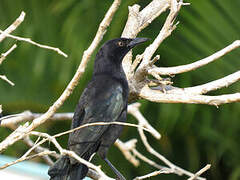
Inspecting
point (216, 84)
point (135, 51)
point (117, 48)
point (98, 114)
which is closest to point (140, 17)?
point (117, 48)

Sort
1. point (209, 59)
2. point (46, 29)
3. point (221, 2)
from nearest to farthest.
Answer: point (209, 59) → point (221, 2) → point (46, 29)

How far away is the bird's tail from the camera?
2.85 m

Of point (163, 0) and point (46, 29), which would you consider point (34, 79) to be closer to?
point (46, 29)

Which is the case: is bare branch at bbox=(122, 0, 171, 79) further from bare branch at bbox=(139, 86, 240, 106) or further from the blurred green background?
the blurred green background

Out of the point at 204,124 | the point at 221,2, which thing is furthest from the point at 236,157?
the point at 221,2

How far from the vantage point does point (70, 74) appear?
5492 millimetres

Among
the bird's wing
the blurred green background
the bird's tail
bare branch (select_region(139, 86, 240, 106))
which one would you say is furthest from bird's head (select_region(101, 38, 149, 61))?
the blurred green background

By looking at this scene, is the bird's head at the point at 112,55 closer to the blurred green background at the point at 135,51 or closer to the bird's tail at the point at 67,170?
the bird's tail at the point at 67,170

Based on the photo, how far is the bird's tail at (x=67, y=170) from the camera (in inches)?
112

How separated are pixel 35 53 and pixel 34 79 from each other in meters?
0.27

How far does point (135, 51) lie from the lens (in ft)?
18.0

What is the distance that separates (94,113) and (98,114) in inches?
1.0

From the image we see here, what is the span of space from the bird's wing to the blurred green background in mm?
2237

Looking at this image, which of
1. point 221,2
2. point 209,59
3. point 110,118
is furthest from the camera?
point 221,2
